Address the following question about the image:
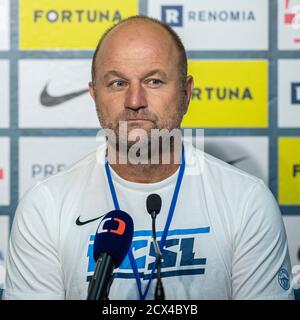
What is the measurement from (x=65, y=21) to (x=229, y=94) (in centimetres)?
48

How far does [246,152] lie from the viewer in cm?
143

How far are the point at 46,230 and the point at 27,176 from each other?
1.41ft

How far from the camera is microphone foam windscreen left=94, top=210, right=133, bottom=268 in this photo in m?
0.62

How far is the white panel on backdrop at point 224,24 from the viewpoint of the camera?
1.40m

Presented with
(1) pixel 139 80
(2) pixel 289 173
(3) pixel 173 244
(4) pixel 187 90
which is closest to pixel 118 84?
(1) pixel 139 80

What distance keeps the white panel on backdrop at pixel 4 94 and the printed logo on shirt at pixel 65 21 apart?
0.07m

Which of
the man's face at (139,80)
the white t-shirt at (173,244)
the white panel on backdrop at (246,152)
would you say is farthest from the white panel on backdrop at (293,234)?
the man's face at (139,80)

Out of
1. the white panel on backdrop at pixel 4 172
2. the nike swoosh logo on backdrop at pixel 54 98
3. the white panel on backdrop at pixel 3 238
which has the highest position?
the nike swoosh logo on backdrop at pixel 54 98

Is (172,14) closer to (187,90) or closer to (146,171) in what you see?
(187,90)

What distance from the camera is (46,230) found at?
1019mm

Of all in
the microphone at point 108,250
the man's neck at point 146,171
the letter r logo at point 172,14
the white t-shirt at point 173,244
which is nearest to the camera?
the microphone at point 108,250

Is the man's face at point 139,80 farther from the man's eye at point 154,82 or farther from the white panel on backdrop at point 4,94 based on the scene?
the white panel on backdrop at point 4,94

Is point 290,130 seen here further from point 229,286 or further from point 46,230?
point 46,230
